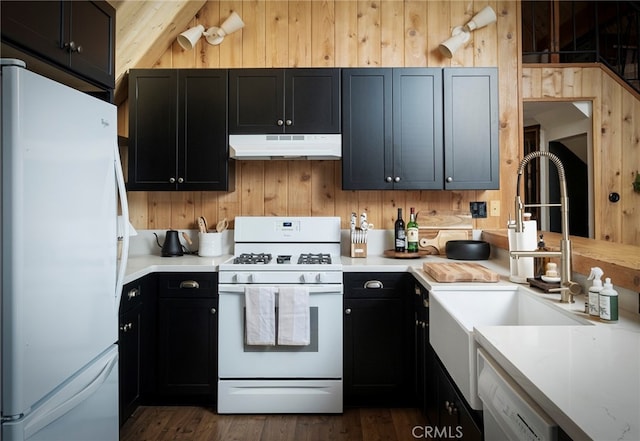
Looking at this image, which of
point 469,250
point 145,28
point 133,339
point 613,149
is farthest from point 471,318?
point 613,149

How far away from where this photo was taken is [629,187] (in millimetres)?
3969

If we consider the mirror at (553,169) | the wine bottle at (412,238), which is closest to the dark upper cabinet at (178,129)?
the wine bottle at (412,238)

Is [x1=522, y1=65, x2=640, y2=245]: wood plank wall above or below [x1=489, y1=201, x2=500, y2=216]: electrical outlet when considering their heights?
above

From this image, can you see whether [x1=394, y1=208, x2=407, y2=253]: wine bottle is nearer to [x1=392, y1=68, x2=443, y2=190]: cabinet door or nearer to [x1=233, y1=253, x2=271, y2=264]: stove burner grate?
[x1=392, y1=68, x2=443, y2=190]: cabinet door

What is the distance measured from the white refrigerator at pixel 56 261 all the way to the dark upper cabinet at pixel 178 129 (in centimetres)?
103

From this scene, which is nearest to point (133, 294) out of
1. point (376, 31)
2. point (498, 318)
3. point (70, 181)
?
point (70, 181)

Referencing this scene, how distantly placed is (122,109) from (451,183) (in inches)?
98.0

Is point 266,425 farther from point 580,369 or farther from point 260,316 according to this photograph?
point 580,369

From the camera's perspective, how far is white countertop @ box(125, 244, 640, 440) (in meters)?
0.71

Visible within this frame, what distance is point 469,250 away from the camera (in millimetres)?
2764

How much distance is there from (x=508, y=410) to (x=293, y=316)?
5.33ft

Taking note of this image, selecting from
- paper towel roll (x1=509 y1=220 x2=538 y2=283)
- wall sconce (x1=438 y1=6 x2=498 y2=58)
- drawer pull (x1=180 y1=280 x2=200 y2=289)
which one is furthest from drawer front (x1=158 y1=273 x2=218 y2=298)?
wall sconce (x1=438 y1=6 x2=498 y2=58)

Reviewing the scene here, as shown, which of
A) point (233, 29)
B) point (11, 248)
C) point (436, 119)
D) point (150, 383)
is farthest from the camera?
point (233, 29)

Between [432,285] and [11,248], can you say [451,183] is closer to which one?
[432,285]
